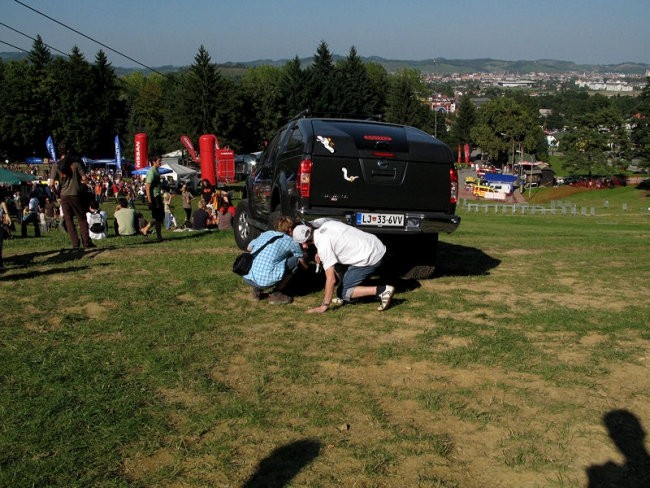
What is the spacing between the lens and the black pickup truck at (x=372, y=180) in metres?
7.92

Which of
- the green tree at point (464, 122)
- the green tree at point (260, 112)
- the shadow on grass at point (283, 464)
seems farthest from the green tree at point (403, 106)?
the shadow on grass at point (283, 464)

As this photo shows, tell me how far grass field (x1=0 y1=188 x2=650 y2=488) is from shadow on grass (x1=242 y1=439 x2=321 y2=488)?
12 mm

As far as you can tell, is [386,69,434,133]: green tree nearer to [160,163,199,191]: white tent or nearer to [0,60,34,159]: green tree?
[0,60,34,159]: green tree

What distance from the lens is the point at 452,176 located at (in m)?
8.35

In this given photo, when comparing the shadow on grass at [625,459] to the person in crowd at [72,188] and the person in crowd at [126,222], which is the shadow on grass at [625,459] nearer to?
the person in crowd at [72,188]

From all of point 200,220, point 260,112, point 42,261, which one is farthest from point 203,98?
point 42,261

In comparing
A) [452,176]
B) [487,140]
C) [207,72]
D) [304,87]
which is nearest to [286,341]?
[452,176]

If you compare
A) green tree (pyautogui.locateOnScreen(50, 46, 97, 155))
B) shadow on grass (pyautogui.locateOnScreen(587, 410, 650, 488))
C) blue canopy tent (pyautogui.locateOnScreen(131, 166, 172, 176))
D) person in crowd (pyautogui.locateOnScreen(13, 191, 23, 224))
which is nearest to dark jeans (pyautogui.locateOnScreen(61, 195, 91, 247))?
shadow on grass (pyautogui.locateOnScreen(587, 410, 650, 488))

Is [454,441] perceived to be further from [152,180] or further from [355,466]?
[152,180]

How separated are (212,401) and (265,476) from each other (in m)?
1.14

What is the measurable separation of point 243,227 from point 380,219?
13.6 ft

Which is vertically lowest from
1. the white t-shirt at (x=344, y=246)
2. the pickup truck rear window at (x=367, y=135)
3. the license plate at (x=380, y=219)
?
the white t-shirt at (x=344, y=246)

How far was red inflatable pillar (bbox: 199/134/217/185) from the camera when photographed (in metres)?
39.9

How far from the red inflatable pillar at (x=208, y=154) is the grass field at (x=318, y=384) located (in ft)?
→ 105
